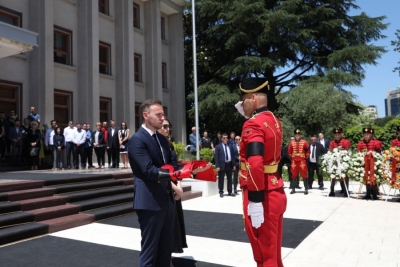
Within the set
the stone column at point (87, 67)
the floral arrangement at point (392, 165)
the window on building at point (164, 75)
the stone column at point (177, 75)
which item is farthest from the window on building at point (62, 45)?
the floral arrangement at point (392, 165)

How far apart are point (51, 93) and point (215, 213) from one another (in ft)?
38.7

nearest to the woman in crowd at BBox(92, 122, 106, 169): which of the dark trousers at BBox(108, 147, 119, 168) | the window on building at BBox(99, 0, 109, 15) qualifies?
the dark trousers at BBox(108, 147, 119, 168)

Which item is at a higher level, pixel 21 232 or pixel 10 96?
pixel 10 96

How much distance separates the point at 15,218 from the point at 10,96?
1131cm

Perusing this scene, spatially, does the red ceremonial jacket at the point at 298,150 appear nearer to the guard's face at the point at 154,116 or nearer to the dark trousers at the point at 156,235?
the dark trousers at the point at 156,235

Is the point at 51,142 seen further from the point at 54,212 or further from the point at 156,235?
the point at 156,235

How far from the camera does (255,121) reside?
146 inches

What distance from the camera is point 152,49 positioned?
1056 inches

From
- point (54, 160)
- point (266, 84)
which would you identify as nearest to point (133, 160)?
point (266, 84)

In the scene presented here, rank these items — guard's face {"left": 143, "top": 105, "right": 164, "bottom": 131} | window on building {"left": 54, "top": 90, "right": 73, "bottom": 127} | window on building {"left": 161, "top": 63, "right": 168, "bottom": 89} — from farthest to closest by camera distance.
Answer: window on building {"left": 161, "top": 63, "right": 168, "bottom": 89}
window on building {"left": 54, "top": 90, "right": 73, "bottom": 127}
guard's face {"left": 143, "top": 105, "right": 164, "bottom": 131}

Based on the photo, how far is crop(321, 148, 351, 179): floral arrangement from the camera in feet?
42.4

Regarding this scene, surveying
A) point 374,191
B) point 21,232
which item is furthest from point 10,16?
point 374,191

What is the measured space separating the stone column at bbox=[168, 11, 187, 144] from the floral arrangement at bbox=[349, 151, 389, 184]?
18.3 meters

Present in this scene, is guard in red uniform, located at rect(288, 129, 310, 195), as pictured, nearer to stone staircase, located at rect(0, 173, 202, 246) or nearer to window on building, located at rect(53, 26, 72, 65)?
stone staircase, located at rect(0, 173, 202, 246)
